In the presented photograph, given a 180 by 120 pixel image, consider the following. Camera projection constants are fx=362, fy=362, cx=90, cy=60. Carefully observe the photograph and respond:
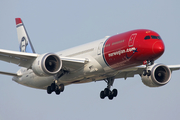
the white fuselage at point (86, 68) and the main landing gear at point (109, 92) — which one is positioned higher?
the white fuselage at point (86, 68)

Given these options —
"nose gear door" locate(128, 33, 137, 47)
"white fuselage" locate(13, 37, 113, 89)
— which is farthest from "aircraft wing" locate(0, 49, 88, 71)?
"nose gear door" locate(128, 33, 137, 47)

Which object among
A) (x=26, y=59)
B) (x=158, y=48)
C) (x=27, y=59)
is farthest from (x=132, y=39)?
(x=26, y=59)

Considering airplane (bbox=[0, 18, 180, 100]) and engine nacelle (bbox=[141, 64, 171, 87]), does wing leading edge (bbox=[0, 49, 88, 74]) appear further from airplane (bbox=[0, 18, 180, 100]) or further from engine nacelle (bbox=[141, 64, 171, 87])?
engine nacelle (bbox=[141, 64, 171, 87])

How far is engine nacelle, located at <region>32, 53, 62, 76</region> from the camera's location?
3344 cm

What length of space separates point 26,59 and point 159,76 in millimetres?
14543

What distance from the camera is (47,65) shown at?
3466 centimetres

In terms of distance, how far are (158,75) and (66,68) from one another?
34.1 ft

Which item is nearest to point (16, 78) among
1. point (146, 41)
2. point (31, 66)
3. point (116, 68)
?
point (31, 66)

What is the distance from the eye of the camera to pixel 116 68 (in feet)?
113

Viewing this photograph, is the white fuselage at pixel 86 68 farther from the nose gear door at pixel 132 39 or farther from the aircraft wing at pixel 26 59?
the nose gear door at pixel 132 39

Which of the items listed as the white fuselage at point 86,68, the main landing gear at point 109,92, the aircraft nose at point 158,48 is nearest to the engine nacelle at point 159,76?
the main landing gear at point 109,92

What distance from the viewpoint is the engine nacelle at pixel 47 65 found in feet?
110

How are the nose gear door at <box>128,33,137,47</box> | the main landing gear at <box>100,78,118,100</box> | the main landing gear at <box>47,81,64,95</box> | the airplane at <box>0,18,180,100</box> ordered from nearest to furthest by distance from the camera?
the airplane at <box>0,18,180,100</box>, the nose gear door at <box>128,33,137,47</box>, the main landing gear at <box>47,81,64,95</box>, the main landing gear at <box>100,78,118,100</box>

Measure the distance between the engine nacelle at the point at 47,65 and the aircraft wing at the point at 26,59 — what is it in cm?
90
